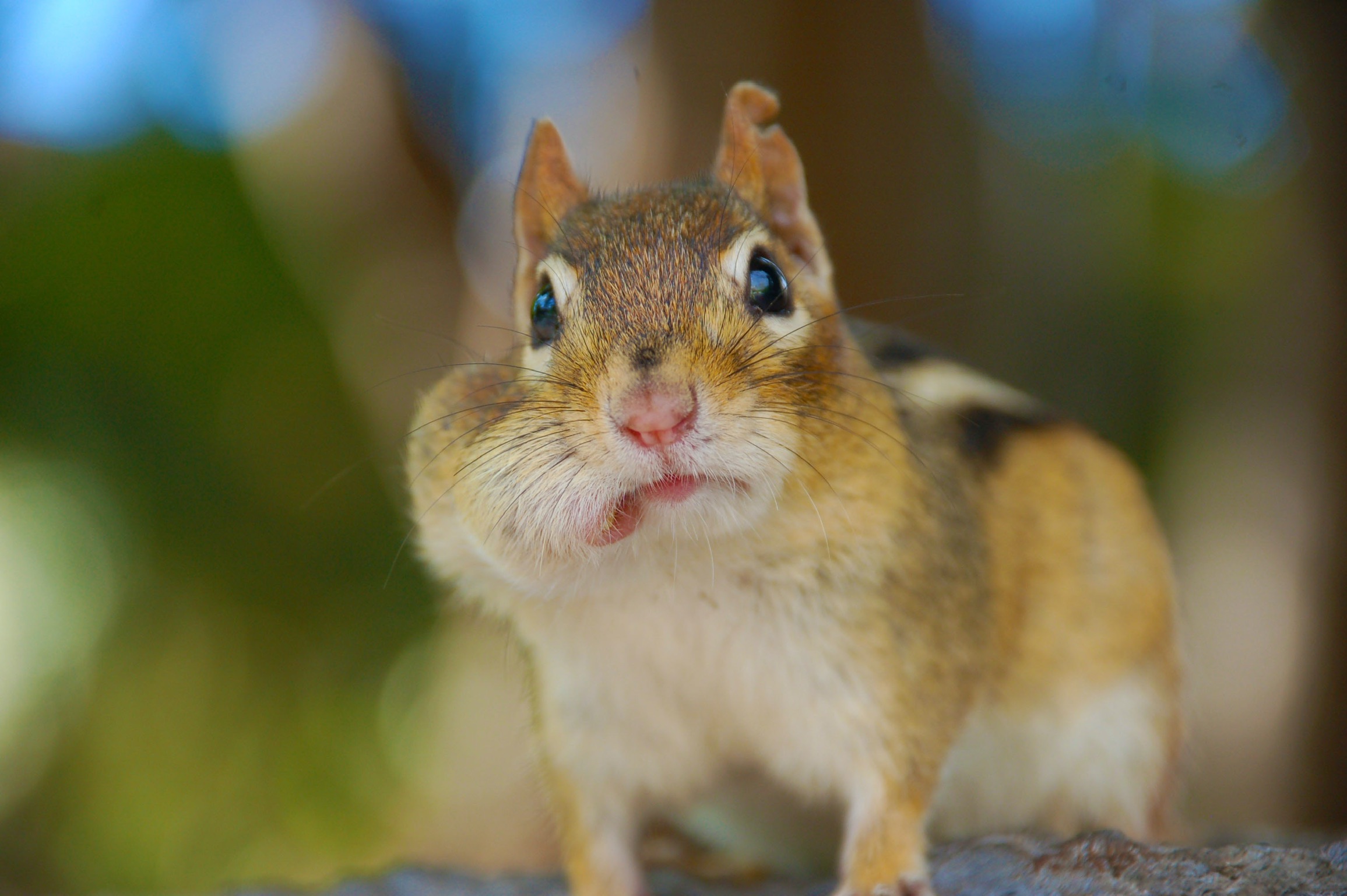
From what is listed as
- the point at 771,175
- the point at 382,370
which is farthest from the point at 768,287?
the point at 382,370

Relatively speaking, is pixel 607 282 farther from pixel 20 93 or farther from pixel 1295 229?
pixel 1295 229

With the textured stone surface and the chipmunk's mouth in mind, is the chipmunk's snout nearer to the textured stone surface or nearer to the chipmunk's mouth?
the chipmunk's mouth

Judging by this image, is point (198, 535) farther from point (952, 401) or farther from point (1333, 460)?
point (1333, 460)

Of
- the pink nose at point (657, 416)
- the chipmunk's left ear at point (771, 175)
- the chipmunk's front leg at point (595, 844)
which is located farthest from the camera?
the chipmunk's front leg at point (595, 844)

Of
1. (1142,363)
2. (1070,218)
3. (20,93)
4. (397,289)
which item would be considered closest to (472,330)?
(397,289)

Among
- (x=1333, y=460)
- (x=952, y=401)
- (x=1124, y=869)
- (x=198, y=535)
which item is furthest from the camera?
(x=198, y=535)

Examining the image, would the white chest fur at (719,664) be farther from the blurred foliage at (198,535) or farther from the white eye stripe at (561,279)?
the blurred foliage at (198,535)

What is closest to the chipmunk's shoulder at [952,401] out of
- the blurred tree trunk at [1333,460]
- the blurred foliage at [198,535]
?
the blurred tree trunk at [1333,460]
